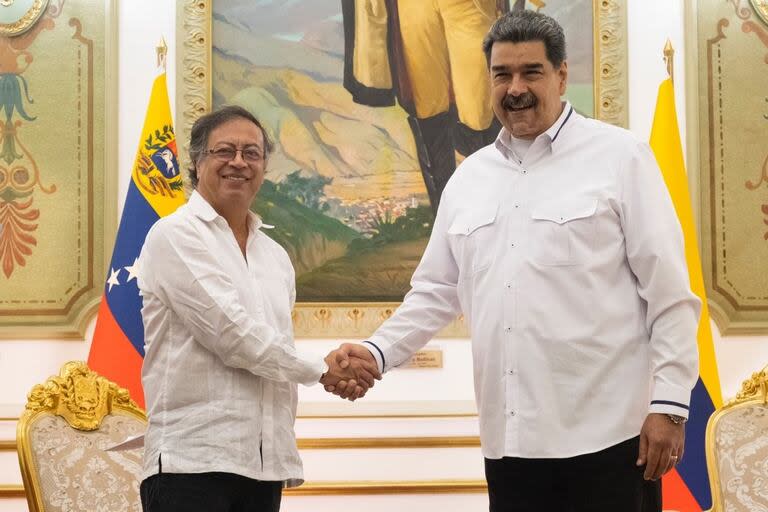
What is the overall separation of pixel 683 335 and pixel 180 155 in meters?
2.88

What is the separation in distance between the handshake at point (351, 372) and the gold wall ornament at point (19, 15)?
259 centimetres

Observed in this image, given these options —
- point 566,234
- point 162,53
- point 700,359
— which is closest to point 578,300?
point 566,234

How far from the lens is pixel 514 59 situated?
2.43 m

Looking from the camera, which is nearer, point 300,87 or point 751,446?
point 751,446

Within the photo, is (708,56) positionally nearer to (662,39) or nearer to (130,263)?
(662,39)

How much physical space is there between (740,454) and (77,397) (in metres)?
2.35

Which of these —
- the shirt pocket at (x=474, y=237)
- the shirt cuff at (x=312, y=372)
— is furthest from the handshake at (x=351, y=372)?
the shirt pocket at (x=474, y=237)

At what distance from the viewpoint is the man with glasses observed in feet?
7.47

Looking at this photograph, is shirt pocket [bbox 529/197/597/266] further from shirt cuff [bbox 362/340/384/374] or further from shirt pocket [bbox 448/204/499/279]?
shirt cuff [bbox 362/340/384/374]

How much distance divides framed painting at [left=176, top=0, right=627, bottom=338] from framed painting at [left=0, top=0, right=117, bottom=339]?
1.34ft

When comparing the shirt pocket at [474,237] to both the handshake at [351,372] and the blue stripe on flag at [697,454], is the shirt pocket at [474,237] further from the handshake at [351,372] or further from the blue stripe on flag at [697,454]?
the blue stripe on flag at [697,454]

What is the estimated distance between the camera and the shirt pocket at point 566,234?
2275 millimetres

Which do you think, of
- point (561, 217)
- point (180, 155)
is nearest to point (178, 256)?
point (561, 217)

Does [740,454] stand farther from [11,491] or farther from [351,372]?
[11,491]
